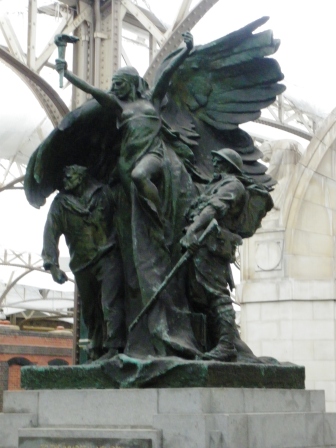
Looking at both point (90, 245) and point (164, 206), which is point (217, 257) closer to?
point (164, 206)

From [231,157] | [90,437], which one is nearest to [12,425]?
[90,437]

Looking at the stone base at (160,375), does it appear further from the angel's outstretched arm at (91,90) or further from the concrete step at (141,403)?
the angel's outstretched arm at (91,90)

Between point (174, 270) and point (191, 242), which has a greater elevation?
point (191, 242)

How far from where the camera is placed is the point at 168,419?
274 inches

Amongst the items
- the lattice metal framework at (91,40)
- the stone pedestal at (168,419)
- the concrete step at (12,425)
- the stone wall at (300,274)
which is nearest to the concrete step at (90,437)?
the stone pedestal at (168,419)

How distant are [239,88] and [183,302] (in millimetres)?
2272

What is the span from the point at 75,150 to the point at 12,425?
2.57 metres

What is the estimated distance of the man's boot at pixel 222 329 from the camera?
7703mm

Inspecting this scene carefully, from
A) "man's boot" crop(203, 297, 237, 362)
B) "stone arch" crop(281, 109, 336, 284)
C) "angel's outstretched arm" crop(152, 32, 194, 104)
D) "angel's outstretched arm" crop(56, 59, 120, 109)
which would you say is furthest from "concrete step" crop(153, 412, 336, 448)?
"stone arch" crop(281, 109, 336, 284)

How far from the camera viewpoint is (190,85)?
359 inches

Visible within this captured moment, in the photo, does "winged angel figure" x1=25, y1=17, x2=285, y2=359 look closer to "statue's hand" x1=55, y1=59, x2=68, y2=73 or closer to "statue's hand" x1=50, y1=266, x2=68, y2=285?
"statue's hand" x1=55, y1=59, x2=68, y2=73

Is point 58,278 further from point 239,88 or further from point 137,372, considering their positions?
point 239,88

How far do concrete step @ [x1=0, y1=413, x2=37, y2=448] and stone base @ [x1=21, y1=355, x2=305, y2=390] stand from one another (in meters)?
0.30

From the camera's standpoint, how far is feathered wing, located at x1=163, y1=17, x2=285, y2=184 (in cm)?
899
